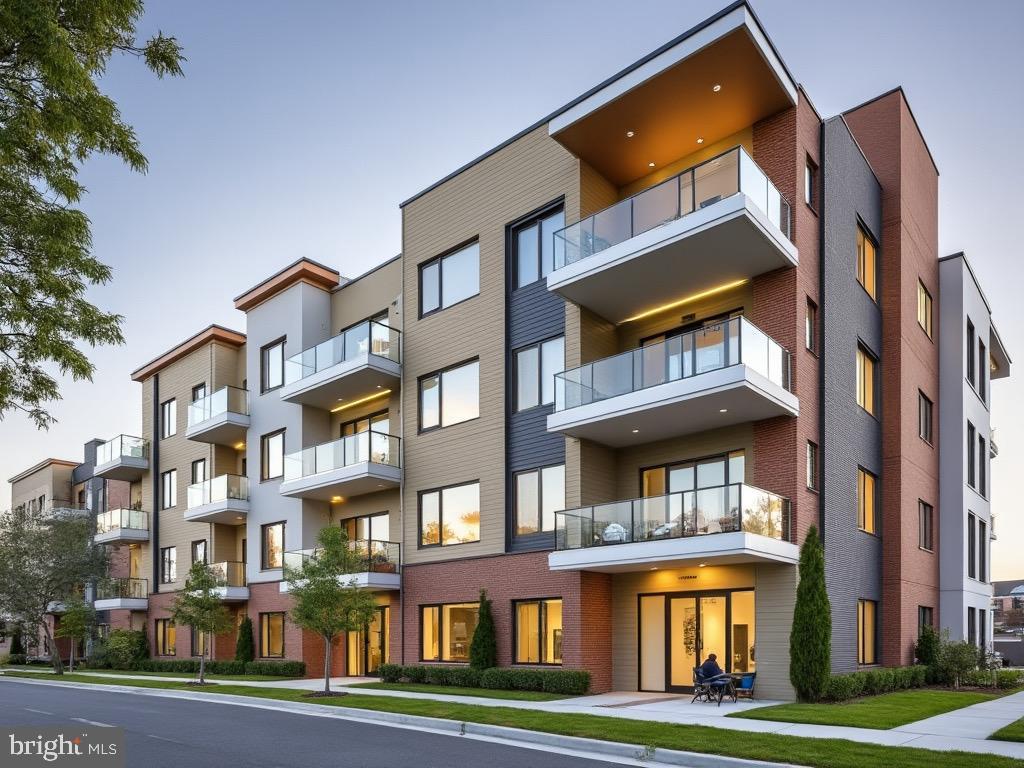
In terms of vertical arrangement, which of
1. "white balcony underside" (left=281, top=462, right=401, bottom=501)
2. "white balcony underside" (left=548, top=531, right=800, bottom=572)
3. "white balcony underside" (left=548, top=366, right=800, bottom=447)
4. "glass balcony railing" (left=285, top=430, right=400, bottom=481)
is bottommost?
"white balcony underside" (left=548, top=531, right=800, bottom=572)

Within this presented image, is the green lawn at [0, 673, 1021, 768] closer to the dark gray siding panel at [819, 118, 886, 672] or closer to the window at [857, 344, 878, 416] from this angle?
the dark gray siding panel at [819, 118, 886, 672]

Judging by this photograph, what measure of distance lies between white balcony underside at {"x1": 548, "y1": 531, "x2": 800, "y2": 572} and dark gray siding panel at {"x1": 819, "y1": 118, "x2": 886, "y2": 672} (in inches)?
89.9

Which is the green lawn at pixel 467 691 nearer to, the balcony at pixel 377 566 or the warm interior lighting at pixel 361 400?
the balcony at pixel 377 566

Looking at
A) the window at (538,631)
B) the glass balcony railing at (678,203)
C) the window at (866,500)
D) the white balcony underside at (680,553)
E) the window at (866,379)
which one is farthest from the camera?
the window at (866,379)

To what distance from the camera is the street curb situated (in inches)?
442

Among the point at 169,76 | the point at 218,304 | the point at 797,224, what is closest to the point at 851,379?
the point at 797,224

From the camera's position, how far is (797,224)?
19.8m

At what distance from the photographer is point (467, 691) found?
70.0 feet

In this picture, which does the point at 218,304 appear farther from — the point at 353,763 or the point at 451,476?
the point at 353,763

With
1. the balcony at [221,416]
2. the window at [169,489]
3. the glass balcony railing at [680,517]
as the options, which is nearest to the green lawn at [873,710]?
the glass balcony railing at [680,517]

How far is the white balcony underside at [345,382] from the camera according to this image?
26.8m

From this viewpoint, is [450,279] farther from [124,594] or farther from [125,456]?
[124,594]

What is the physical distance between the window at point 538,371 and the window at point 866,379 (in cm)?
772

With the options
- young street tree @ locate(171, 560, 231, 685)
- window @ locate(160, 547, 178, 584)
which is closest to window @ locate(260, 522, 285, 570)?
young street tree @ locate(171, 560, 231, 685)
